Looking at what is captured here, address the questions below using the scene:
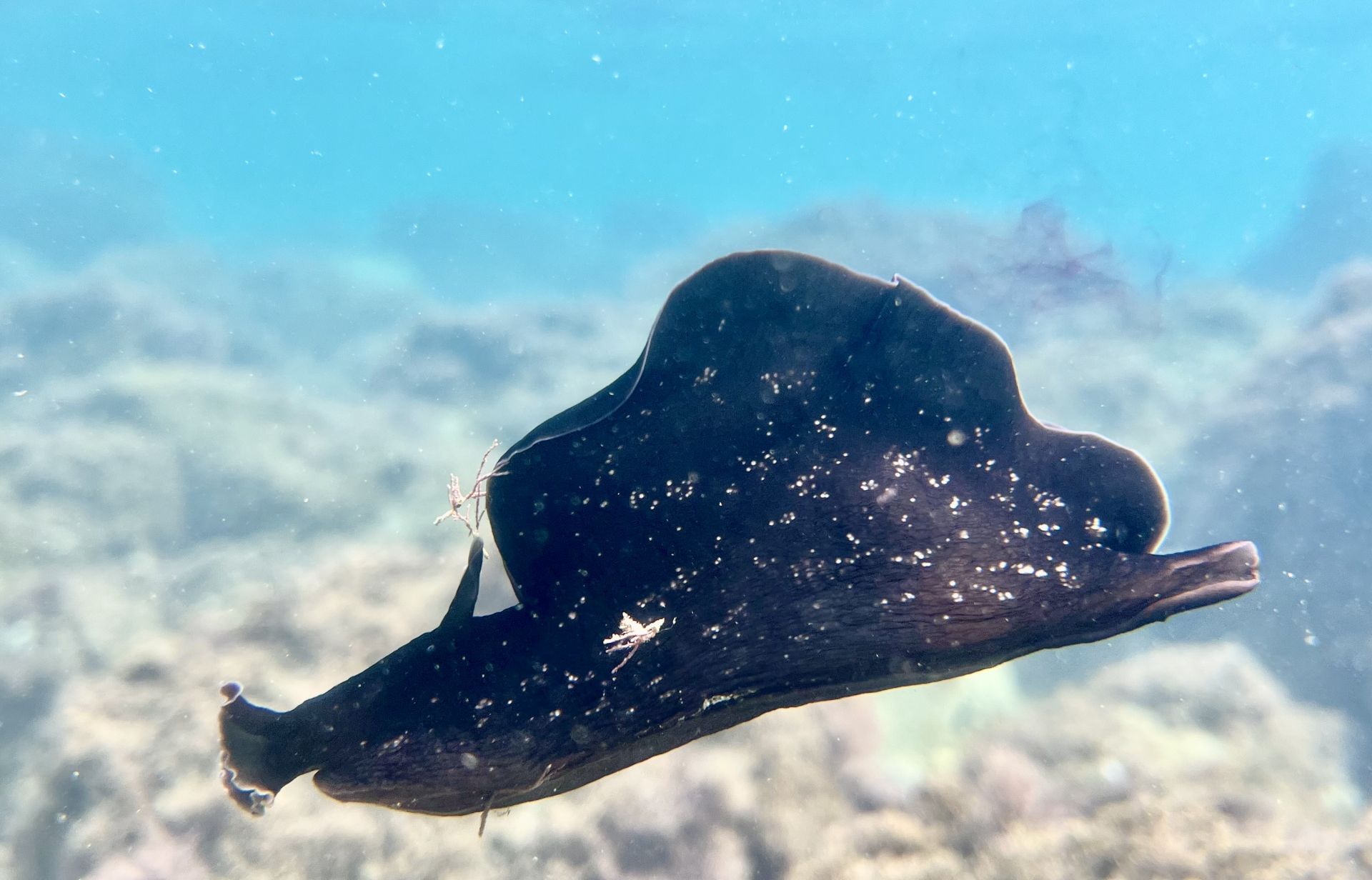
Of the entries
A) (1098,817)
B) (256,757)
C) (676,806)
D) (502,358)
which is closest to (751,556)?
(256,757)

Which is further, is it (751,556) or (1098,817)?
(1098,817)

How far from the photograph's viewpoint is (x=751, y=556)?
1.82 metres

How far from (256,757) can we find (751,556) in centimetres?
137

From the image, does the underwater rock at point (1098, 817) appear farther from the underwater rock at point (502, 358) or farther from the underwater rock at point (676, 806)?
the underwater rock at point (502, 358)

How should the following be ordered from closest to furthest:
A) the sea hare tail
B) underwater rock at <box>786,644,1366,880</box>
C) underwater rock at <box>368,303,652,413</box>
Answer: the sea hare tail, underwater rock at <box>786,644,1366,880</box>, underwater rock at <box>368,303,652,413</box>

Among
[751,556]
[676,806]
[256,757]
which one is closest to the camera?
[256,757]

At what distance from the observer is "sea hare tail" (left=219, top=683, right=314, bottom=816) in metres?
1.67

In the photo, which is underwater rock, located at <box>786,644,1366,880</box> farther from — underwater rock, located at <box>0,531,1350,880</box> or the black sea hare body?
the black sea hare body

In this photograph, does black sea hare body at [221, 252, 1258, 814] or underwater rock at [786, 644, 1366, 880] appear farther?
underwater rock at [786, 644, 1366, 880]

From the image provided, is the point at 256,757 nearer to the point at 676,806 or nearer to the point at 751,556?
the point at 751,556

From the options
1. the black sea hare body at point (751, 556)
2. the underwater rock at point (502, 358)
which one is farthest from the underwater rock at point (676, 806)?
the underwater rock at point (502, 358)

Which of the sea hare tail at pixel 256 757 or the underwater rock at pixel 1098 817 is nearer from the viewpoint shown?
the sea hare tail at pixel 256 757

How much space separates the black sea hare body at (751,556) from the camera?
171 cm

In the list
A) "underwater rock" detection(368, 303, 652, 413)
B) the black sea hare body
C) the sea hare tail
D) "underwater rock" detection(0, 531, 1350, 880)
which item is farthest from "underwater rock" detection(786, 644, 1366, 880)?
"underwater rock" detection(368, 303, 652, 413)
